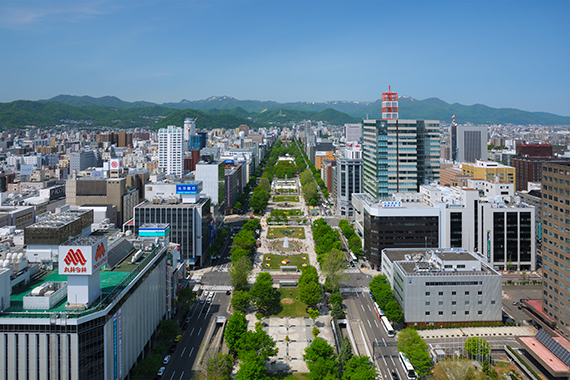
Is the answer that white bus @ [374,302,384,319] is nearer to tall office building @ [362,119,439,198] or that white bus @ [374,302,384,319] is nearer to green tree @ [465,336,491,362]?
green tree @ [465,336,491,362]

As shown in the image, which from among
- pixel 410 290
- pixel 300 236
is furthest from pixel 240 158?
pixel 410 290

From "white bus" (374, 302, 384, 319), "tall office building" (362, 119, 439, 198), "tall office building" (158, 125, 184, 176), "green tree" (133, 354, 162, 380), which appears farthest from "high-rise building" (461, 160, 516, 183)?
"tall office building" (158, 125, 184, 176)

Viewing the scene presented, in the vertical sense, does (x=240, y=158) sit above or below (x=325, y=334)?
above

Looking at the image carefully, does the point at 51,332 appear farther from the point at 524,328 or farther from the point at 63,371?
the point at 524,328

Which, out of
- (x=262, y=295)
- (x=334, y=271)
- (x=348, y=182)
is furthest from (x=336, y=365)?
(x=348, y=182)

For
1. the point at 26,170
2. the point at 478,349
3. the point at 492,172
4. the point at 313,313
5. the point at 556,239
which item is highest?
the point at 26,170

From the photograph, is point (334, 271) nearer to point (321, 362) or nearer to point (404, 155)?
point (321, 362)

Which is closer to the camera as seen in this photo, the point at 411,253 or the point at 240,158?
the point at 411,253

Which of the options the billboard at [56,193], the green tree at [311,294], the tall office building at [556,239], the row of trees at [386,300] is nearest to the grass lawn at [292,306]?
the green tree at [311,294]
